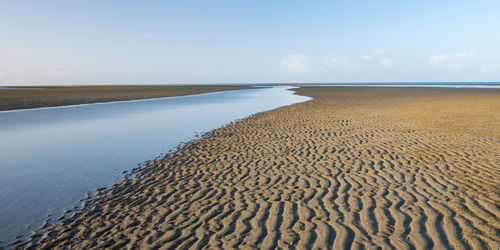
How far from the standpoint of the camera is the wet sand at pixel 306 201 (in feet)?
15.2

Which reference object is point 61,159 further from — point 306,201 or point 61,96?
point 61,96

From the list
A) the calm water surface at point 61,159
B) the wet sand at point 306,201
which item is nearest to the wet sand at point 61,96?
the calm water surface at point 61,159

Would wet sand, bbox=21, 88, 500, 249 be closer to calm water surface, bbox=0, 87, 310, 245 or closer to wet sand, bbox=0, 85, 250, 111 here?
calm water surface, bbox=0, 87, 310, 245

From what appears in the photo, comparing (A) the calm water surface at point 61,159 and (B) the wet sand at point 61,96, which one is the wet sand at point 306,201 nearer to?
(A) the calm water surface at point 61,159

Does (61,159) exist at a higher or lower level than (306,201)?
lower

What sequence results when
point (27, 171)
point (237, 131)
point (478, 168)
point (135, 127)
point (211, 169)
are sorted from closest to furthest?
1. point (478, 168)
2. point (211, 169)
3. point (27, 171)
4. point (237, 131)
5. point (135, 127)

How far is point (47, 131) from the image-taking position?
55.3 feet

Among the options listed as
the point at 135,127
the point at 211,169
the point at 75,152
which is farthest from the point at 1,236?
the point at 135,127

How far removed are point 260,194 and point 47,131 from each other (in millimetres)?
16145

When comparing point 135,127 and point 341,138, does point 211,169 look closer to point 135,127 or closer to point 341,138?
point 341,138

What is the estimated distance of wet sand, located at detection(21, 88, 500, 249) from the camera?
464cm

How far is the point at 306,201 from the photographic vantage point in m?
6.02

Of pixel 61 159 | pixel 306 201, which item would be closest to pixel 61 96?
pixel 61 159

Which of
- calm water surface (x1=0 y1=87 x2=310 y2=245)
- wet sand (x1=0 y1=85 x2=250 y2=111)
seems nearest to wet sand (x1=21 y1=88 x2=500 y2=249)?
calm water surface (x1=0 y1=87 x2=310 y2=245)
